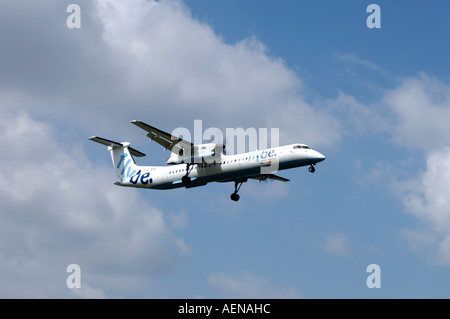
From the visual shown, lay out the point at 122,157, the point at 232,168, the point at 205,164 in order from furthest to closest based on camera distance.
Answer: the point at 122,157 → the point at 205,164 → the point at 232,168

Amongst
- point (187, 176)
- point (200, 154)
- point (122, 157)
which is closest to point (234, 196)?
point (187, 176)

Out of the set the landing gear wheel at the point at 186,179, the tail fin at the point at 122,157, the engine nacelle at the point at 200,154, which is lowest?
the landing gear wheel at the point at 186,179

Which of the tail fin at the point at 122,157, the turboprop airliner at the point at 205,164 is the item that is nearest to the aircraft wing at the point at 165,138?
the turboprop airliner at the point at 205,164

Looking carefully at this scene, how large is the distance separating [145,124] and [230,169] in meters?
6.49

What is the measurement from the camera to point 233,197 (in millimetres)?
47062

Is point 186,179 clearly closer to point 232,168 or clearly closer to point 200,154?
point 200,154

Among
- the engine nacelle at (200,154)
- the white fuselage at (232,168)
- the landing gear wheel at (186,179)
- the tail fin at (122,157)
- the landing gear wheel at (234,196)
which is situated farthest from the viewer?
the tail fin at (122,157)

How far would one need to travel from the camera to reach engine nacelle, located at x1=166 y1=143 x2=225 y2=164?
42938 millimetres

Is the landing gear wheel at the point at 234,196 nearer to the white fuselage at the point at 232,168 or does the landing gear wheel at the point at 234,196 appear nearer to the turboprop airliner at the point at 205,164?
the turboprop airliner at the point at 205,164

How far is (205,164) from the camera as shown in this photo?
4309cm

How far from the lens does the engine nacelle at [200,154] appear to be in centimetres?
4294

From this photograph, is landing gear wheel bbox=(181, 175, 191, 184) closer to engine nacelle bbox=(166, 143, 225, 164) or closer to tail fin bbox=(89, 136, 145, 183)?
engine nacelle bbox=(166, 143, 225, 164)

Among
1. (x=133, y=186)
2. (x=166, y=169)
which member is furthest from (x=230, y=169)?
(x=133, y=186)

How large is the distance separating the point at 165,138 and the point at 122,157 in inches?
300
